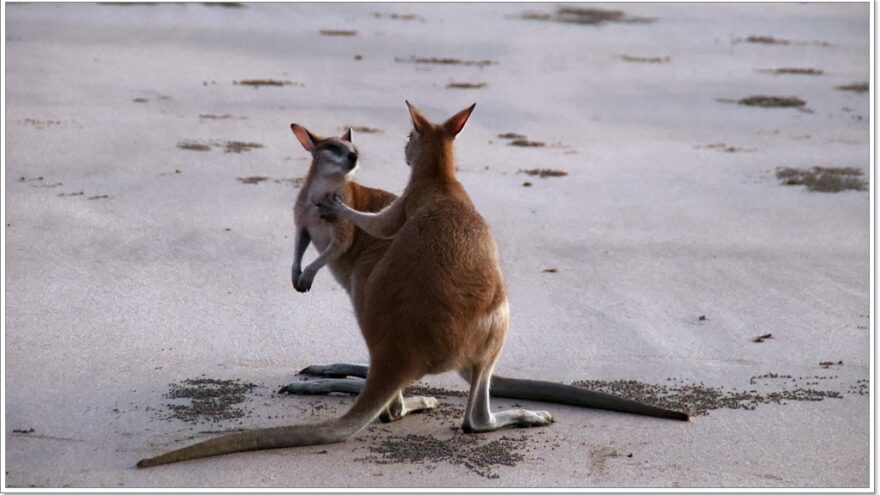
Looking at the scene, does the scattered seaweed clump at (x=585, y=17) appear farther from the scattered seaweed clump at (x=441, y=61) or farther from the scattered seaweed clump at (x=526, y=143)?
the scattered seaweed clump at (x=526, y=143)

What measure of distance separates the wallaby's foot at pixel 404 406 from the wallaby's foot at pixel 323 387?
20 centimetres

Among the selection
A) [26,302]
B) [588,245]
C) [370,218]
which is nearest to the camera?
[370,218]

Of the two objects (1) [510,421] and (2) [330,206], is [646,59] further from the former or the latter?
(1) [510,421]

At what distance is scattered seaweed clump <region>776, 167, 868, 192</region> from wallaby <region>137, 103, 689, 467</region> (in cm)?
507

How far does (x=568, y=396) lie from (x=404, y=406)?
0.66 metres

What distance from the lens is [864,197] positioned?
9289mm

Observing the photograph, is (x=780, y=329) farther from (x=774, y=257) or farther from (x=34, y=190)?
(x=34, y=190)

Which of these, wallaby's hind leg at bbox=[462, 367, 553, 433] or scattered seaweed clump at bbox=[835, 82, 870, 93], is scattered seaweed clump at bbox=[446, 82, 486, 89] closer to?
scattered seaweed clump at bbox=[835, 82, 870, 93]

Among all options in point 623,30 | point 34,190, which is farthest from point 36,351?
point 623,30

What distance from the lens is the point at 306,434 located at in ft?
13.8

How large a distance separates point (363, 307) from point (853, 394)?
2.14 metres

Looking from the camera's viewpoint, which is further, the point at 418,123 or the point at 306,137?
the point at 306,137

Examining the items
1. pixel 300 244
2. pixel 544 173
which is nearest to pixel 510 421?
pixel 300 244

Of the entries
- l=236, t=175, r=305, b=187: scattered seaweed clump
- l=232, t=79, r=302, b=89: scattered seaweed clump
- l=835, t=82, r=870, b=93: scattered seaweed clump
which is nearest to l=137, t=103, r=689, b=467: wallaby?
l=236, t=175, r=305, b=187: scattered seaweed clump
